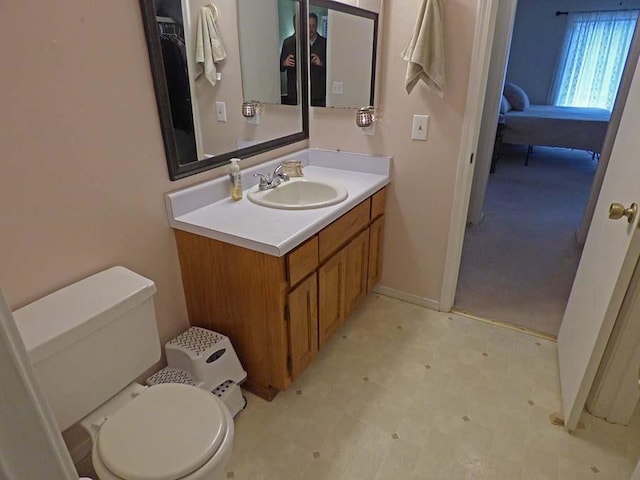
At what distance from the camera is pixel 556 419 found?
1664 mm

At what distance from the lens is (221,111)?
1786 millimetres

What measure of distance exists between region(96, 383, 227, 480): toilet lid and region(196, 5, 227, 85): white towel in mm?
1237

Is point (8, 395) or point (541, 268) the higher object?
point (8, 395)

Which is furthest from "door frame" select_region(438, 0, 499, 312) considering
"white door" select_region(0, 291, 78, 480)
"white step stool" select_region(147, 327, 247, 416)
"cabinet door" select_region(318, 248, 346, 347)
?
"white door" select_region(0, 291, 78, 480)

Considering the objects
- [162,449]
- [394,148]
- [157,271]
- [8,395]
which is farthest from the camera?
[394,148]

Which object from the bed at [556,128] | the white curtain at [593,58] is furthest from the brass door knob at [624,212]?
the white curtain at [593,58]

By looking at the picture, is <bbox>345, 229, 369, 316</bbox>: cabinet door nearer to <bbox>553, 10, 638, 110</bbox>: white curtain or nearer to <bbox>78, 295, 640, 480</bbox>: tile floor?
<bbox>78, 295, 640, 480</bbox>: tile floor

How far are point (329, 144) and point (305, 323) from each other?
1095mm

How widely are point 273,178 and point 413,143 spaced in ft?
2.45

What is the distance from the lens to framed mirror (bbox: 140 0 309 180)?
1462 mm

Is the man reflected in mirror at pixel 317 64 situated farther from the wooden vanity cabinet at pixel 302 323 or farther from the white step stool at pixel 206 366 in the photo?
the white step stool at pixel 206 366

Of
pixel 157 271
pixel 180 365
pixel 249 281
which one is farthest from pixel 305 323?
pixel 157 271

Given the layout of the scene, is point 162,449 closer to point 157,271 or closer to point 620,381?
point 157,271

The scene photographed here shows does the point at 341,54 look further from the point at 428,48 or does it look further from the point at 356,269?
the point at 356,269
